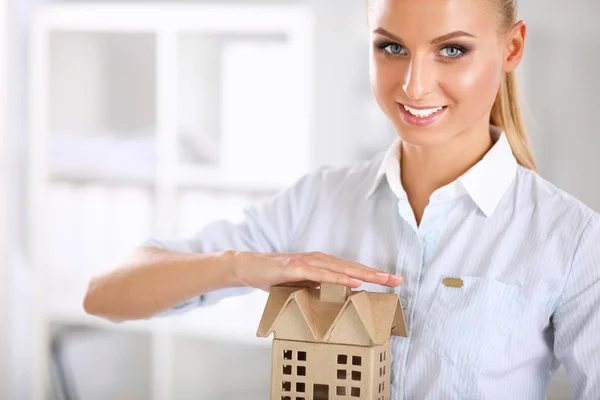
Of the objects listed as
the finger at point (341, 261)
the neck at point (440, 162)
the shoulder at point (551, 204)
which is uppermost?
the neck at point (440, 162)

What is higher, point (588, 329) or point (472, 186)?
point (472, 186)

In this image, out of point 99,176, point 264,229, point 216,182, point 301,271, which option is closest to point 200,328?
point 216,182

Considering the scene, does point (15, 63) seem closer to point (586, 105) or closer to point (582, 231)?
point (586, 105)

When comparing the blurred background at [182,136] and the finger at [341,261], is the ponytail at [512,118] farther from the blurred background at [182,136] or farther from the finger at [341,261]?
the blurred background at [182,136]

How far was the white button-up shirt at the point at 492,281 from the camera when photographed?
52.2 inches

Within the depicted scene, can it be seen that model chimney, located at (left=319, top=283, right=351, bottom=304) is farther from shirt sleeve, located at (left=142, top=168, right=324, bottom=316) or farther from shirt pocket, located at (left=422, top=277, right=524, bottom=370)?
shirt sleeve, located at (left=142, top=168, right=324, bottom=316)

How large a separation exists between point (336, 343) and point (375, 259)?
0.32 m

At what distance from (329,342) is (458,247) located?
0.32 metres

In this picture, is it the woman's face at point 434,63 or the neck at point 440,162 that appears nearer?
the woman's face at point 434,63

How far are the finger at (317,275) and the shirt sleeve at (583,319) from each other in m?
0.33

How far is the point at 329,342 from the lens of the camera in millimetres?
1202

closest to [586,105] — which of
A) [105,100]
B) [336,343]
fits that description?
[105,100]

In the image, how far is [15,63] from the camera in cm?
393

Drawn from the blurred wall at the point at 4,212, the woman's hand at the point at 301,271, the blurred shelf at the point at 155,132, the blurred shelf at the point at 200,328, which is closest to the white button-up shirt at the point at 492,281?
the woman's hand at the point at 301,271
